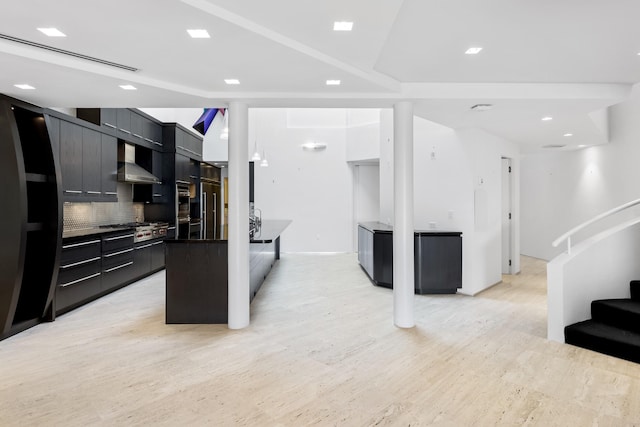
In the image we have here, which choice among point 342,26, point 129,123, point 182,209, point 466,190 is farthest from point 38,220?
point 466,190

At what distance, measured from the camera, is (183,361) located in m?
2.89

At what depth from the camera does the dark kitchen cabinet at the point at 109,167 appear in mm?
5082

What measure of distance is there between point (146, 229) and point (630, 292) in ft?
22.2

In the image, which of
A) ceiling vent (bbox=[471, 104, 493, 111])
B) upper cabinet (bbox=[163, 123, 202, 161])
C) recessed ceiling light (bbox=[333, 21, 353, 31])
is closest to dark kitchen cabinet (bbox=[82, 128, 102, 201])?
upper cabinet (bbox=[163, 123, 202, 161])

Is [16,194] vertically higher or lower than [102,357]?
higher

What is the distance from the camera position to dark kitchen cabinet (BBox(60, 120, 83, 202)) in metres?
4.27

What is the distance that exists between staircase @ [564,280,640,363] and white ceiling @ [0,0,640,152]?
2159mm

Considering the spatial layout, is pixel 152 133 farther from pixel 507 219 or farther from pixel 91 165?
pixel 507 219

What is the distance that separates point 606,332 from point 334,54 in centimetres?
358

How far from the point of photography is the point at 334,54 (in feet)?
9.09

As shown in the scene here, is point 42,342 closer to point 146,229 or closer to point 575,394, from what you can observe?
point 146,229

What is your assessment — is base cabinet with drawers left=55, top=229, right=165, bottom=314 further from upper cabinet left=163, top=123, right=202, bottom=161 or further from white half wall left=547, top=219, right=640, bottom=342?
white half wall left=547, top=219, right=640, bottom=342

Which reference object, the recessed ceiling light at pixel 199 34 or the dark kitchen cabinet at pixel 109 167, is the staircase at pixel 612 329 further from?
the dark kitchen cabinet at pixel 109 167

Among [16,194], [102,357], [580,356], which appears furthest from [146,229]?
[580,356]
